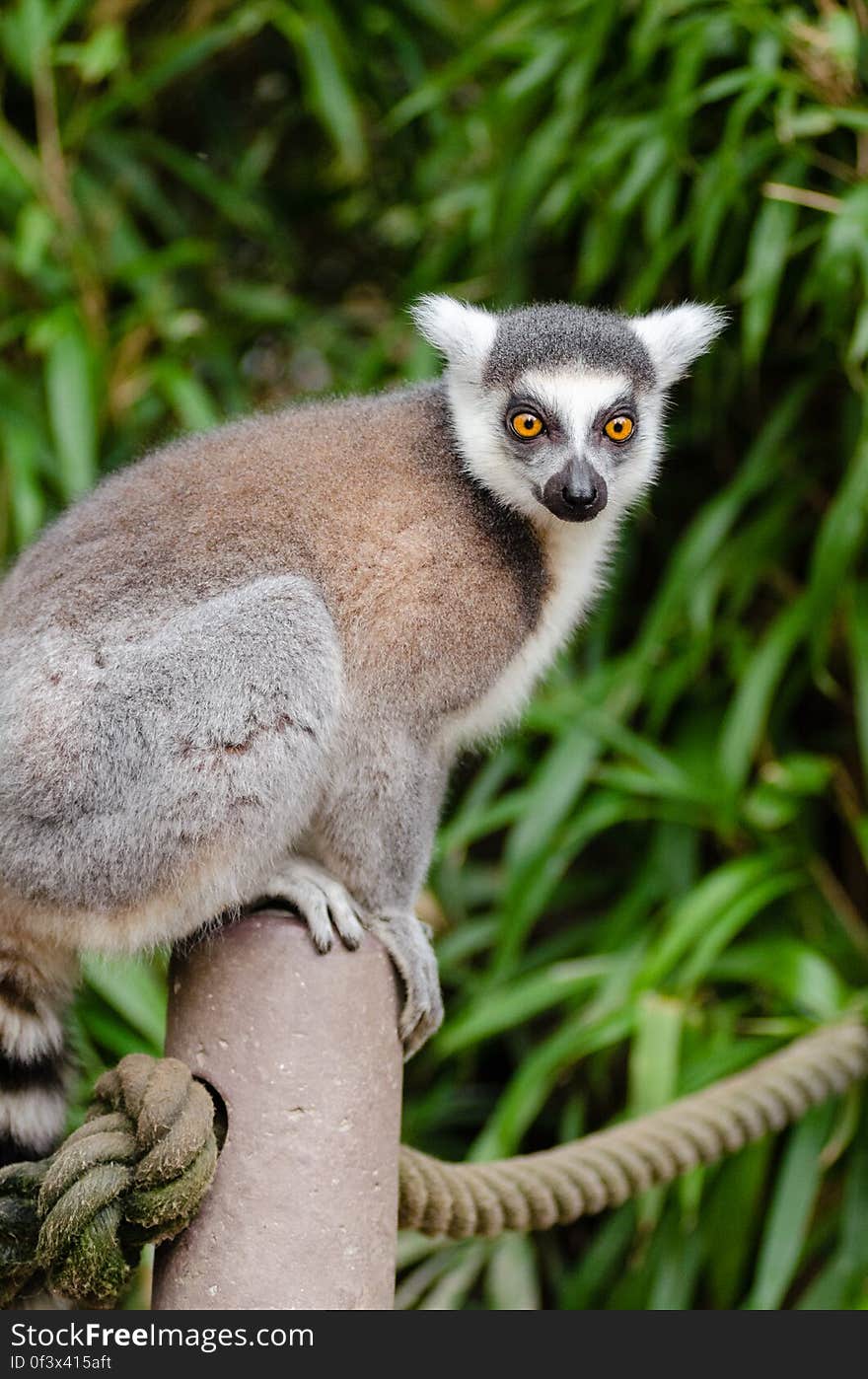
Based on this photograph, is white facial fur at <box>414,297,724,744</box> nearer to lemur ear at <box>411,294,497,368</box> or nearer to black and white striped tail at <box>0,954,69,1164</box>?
lemur ear at <box>411,294,497,368</box>

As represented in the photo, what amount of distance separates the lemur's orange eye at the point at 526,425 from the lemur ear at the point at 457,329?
0.59 feet

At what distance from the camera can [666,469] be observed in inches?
190

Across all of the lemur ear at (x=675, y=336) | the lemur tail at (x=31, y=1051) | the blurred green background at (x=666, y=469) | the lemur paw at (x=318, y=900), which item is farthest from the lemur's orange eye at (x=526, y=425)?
the lemur tail at (x=31, y=1051)

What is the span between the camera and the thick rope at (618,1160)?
2410 mm

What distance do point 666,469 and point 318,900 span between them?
2955 millimetres

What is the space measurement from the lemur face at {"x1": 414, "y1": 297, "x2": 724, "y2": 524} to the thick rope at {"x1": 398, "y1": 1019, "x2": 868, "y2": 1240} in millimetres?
1185

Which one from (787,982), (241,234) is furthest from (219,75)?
(787,982)

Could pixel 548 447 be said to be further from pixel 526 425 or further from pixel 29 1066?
pixel 29 1066

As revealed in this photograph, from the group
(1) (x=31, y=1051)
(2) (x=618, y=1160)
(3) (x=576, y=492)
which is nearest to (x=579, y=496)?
(3) (x=576, y=492)

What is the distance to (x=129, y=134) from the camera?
5090 mm

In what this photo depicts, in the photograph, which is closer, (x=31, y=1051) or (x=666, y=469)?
(x=31, y=1051)

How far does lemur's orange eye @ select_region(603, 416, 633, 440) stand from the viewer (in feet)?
9.34

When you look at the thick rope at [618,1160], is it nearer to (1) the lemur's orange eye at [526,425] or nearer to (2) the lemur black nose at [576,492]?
(2) the lemur black nose at [576,492]

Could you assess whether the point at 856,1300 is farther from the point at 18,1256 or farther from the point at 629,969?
the point at 18,1256
